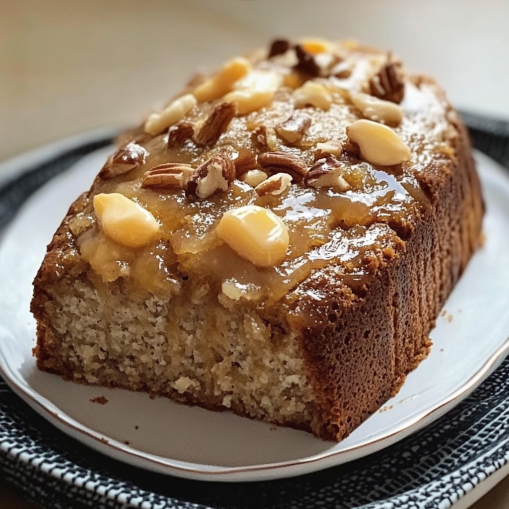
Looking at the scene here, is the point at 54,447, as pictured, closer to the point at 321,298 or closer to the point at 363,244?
the point at 321,298

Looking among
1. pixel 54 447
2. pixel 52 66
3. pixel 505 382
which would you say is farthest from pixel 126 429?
pixel 52 66

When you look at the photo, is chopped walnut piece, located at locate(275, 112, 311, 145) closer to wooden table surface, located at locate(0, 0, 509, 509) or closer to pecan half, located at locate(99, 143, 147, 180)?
pecan half, located at locate(99, 143, 147, 180)

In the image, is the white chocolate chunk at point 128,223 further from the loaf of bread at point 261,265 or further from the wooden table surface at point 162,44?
the wooden table surface at point 162,44

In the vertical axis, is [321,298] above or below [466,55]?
above

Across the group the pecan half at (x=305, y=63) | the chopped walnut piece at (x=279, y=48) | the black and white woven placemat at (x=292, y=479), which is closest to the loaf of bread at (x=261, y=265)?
the black and white woven placemat at (x=292, y=479)

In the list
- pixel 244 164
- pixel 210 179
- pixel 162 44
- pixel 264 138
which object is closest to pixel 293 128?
pixel 264 138
